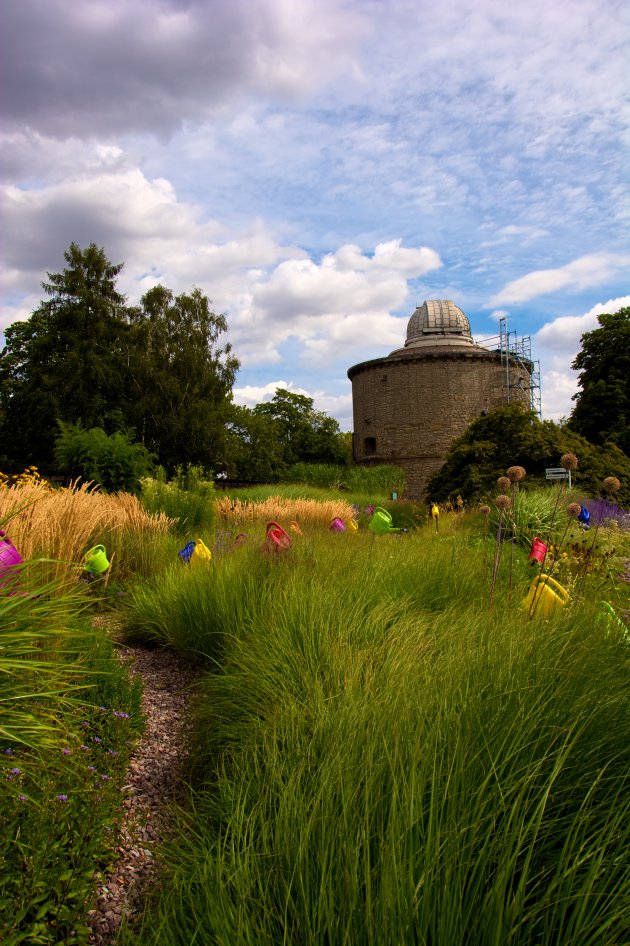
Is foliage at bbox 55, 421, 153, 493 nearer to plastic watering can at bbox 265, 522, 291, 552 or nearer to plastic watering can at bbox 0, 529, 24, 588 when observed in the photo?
plastic watering can at bbox 265, 522, 291, 552

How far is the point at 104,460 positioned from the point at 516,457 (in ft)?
28.1

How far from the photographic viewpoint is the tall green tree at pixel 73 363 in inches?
928

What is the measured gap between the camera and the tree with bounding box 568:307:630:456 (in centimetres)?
2533

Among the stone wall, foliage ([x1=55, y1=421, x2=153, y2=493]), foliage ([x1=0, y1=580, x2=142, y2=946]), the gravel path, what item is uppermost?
the stone wall

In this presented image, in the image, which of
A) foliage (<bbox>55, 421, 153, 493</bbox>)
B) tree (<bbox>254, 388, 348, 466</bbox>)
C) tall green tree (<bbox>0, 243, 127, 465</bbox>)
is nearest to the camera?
foliage (<bbox>55, 421, 153, 493</bbox>)

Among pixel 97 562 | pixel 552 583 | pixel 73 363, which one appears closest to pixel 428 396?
pixel 73 363

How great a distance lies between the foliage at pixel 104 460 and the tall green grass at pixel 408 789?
317 inches

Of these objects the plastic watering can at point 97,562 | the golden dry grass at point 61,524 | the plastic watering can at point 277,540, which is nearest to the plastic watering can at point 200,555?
the plastic watering can at point 277,540

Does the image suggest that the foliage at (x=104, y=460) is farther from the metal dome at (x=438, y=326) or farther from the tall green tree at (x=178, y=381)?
the metal dome at (x=438, y=326)

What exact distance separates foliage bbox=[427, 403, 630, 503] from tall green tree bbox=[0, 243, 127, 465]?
14.3 meters

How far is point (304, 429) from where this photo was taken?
4228 cm

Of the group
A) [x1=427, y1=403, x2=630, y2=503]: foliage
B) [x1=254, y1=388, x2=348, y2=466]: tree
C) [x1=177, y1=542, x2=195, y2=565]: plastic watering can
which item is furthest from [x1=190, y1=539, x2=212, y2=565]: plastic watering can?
[x1=254, y1=388, x2=348, y2=466]: tree

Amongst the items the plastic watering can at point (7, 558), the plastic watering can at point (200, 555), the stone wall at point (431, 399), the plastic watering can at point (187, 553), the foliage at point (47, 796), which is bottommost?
the foliage at point (47, 796)

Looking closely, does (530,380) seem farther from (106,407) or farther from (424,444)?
(106,407)
